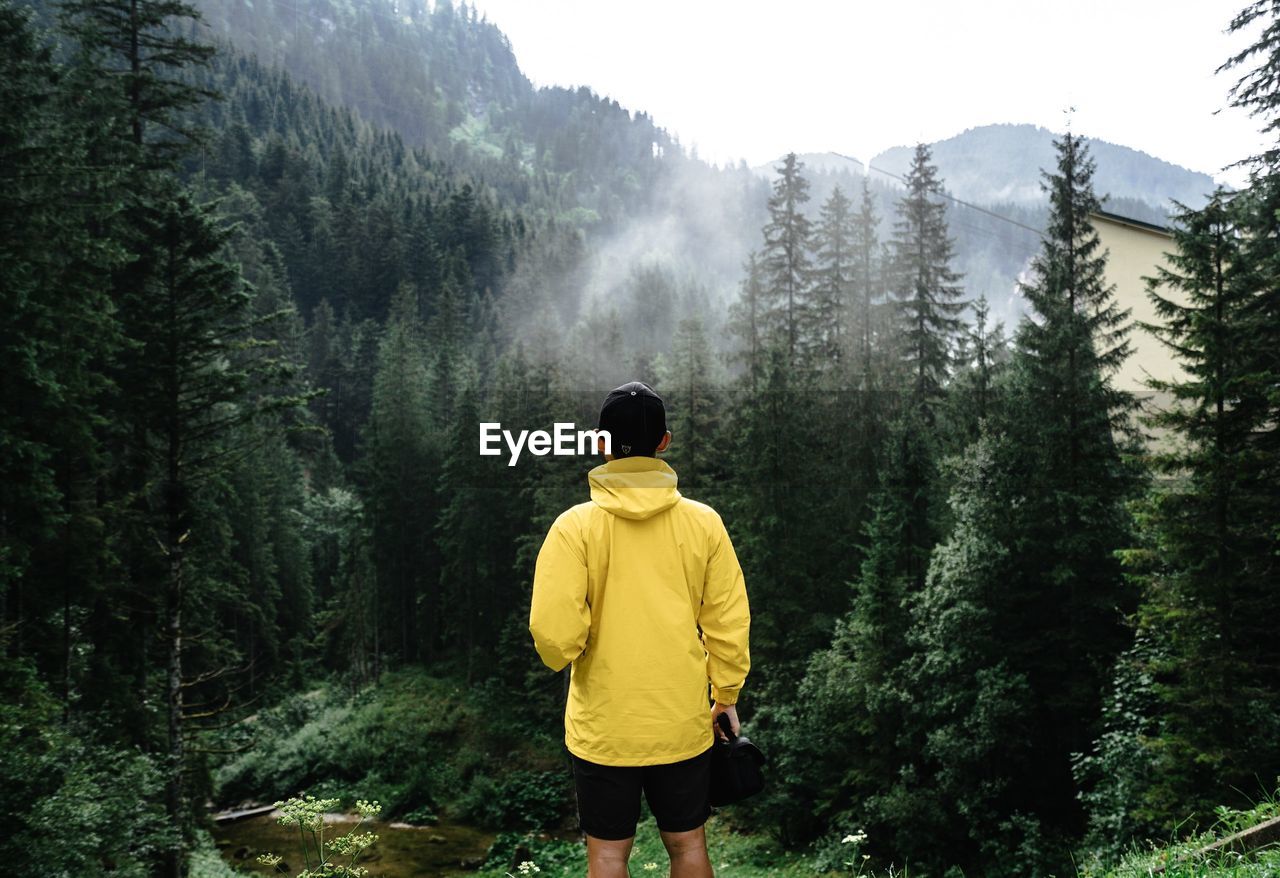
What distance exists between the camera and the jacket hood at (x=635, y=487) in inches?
106

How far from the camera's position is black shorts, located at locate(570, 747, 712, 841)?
105 inches

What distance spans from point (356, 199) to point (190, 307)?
7828cm

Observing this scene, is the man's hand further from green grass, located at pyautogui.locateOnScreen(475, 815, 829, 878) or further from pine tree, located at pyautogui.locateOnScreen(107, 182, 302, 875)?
green grass, located at pyautogui.locateOnScreen(475, 815, 829, 878)

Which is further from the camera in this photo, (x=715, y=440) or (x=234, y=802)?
(x=234, y=802)

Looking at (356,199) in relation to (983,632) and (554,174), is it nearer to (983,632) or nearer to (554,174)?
(554,174)

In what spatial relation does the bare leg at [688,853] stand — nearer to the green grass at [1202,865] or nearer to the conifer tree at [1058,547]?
the green grass at [1202,865]

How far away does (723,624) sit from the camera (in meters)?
2.83

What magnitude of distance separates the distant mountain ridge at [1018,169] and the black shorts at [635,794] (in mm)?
44494

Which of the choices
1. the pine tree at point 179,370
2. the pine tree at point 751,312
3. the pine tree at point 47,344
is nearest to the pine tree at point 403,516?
the pine tree at point 751,312

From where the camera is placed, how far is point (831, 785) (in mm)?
19000

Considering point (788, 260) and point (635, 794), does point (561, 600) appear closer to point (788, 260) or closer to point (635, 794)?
point (635, 794)

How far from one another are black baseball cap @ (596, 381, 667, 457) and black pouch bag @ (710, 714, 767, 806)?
1026 millimetres

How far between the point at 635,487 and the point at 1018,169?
69.6m

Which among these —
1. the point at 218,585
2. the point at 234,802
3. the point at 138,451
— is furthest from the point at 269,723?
the point at 138,451
